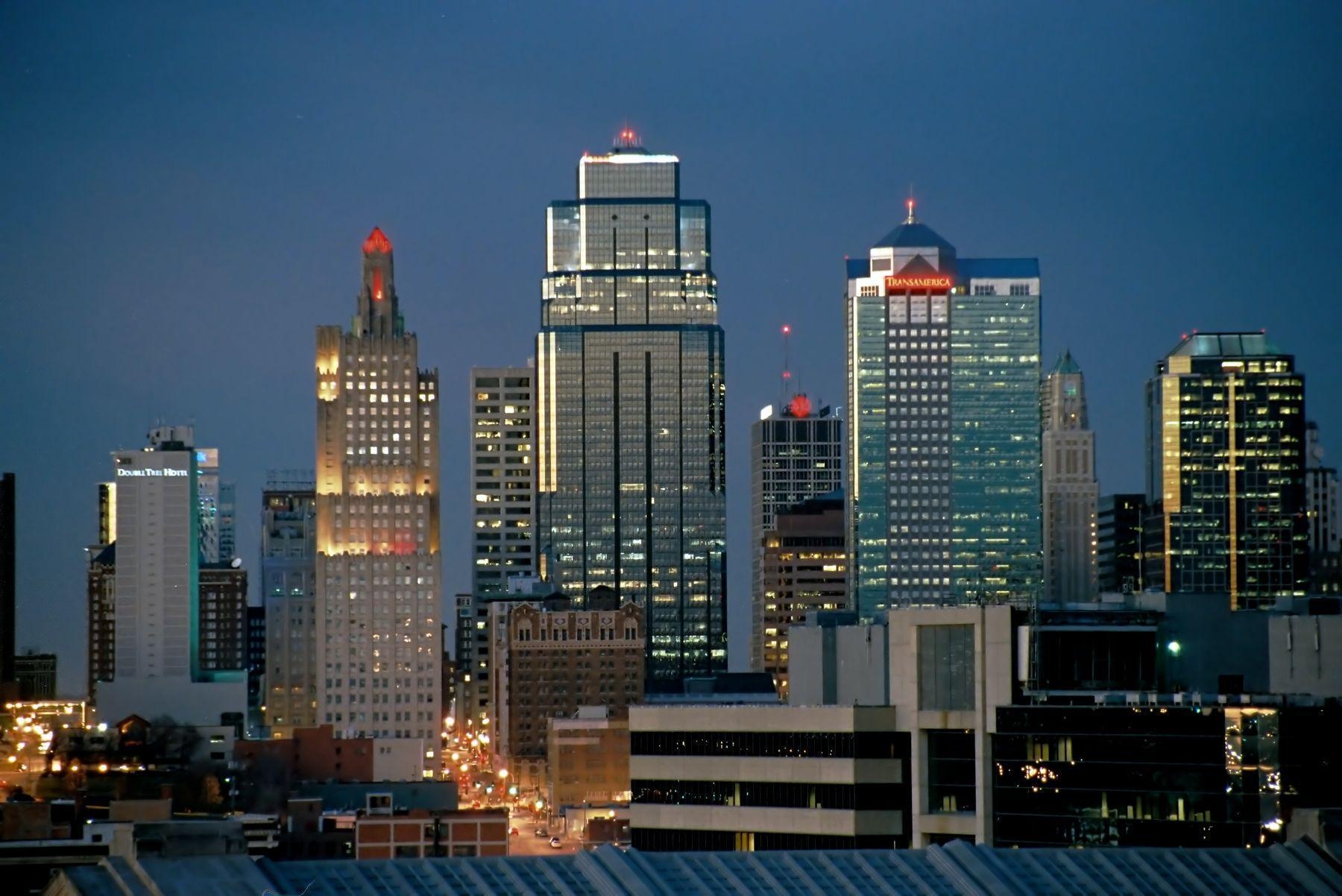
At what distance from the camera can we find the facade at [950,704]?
111500mm

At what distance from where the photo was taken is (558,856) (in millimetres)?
61906

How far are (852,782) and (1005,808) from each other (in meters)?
7.65

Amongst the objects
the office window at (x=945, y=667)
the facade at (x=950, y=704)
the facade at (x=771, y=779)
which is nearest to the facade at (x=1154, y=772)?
the facade at (x=950, y=704)

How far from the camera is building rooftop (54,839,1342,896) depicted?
185 ft

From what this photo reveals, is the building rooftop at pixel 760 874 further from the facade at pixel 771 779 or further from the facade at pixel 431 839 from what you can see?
the facade at pixel 431 839

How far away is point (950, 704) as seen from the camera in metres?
114

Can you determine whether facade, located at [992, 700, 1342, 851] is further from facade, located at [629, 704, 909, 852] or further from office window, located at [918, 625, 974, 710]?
facade, located at [629, 704, 909, 852]

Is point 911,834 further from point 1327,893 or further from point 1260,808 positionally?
point 1327,893

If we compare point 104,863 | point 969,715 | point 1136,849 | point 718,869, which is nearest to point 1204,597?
point 969,715

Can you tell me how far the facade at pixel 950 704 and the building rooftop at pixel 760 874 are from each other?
42.7 m

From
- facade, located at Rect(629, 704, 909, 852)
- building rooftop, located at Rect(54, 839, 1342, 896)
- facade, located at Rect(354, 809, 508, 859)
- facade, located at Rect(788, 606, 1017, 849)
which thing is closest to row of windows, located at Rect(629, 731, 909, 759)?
facade, located at Rect(629, 704, 909, 852)

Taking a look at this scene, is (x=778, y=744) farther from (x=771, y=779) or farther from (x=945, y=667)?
(x=945, y=667)

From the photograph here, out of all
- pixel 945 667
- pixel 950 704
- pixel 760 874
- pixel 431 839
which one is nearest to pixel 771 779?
pixel 950 704

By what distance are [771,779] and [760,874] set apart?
55.1 meters
